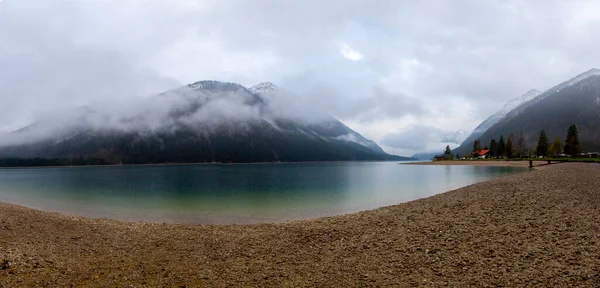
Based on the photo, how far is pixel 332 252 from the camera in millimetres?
12312

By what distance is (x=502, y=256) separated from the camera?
1034 cm

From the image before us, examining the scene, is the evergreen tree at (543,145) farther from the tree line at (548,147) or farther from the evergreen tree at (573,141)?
the evergreen tree at (573,141)

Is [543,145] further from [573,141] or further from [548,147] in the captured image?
[573,141]

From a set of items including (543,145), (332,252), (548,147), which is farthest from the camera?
(543,145)

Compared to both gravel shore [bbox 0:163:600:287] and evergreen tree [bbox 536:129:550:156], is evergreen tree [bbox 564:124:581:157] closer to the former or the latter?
evergreen tree [bbox 536:129:550:156]

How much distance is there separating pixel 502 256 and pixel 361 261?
14.6 feet

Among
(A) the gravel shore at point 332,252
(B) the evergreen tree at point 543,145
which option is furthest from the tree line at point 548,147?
(A) the gravel shore at point 332,252

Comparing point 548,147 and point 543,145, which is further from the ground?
point 543,145

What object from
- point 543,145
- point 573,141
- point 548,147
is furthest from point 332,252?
point 548,147

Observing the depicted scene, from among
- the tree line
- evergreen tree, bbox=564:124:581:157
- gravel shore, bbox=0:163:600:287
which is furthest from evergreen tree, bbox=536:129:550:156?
gravel shore, bbox=0:163:600:287

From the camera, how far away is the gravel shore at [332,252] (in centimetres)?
935

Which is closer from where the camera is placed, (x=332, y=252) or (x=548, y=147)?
(x=332, y=252)

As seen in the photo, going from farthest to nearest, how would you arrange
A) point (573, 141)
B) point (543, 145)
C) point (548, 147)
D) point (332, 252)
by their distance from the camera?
point (543, 145) < point (548, 147) < point (573, 141) < point (332, 252)

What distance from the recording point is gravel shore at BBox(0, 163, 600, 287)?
30.7ft
